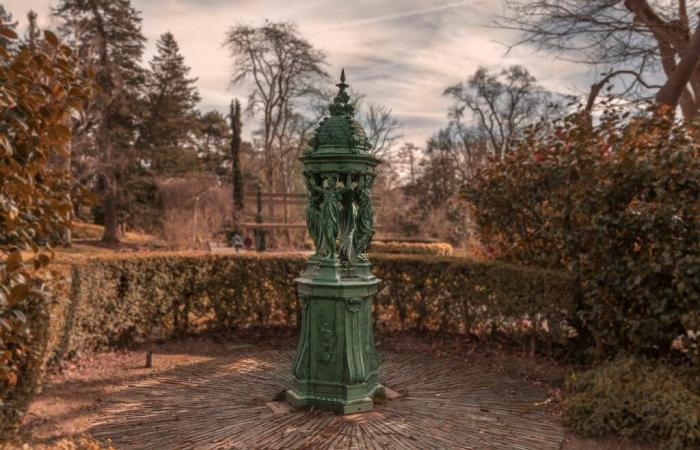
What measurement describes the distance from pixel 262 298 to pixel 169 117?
25.2m

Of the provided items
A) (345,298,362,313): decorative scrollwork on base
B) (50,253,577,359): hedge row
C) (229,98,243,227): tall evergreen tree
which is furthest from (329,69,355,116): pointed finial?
(229,98,243,227): tall evergreen tree

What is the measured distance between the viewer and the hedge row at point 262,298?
6359 mm

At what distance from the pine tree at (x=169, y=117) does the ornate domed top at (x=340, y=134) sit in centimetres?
2645

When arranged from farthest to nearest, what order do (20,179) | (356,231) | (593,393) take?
(356,231) → (593,393) → (20,179)

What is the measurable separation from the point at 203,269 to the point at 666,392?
6.62 m

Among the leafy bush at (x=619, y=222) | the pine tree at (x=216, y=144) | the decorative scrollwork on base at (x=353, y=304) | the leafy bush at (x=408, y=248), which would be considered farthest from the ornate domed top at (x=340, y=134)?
the pine tree at (x=216, y=144)

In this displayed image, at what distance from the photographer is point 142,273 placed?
724cm

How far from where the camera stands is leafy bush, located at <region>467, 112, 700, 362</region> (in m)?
5.11

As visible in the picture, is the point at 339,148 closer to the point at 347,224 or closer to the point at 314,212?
the point at 314,212

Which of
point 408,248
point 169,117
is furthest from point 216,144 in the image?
point 408,248

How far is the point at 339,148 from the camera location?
477 cm

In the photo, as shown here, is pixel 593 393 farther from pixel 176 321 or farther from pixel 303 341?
pixel 176 321

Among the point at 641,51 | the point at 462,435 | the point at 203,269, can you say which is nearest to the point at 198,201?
the point at 203,269

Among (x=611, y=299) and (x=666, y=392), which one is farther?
(x=611, y=299)
